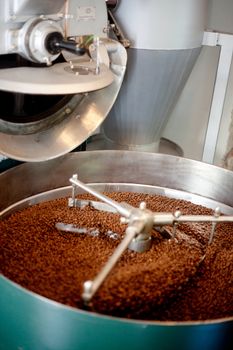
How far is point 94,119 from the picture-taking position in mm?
1264

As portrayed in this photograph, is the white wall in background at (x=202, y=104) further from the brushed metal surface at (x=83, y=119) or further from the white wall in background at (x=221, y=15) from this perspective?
the brushed metal surface at (x=83, y=119)

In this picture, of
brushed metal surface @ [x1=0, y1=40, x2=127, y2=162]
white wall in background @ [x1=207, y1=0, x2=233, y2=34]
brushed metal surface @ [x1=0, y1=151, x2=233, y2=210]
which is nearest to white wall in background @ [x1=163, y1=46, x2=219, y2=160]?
white wall in background @ [x1=207, y1=0, x2=233, y2=34]

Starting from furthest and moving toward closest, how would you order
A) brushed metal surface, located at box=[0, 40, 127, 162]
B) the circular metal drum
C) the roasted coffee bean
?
brushed metal surface, located at box=[0, 40, 127, 162] < the roasted coffee bean < the circular metal drum

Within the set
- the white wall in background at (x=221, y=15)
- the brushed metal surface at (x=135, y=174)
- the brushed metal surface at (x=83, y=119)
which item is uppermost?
the white wall in background at (x=221, y=15)

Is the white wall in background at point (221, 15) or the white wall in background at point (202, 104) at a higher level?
the white wall in background at point (221, 15)

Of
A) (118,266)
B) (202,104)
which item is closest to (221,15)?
(202,104)

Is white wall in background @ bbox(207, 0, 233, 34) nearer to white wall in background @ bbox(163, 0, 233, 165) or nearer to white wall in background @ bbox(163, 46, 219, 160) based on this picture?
white wall in background @ bbox(163, 0, 233, 165)

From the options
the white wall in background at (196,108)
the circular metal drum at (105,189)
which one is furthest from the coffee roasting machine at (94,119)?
the white wall in background at (196,108)

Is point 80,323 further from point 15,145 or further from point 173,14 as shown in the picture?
point 173,14

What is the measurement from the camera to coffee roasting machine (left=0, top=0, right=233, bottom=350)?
2.67ft

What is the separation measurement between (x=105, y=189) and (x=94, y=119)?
28 centimetres

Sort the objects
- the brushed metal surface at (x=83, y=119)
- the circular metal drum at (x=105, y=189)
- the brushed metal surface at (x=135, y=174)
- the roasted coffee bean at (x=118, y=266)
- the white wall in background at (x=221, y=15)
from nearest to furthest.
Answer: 1. the circular metal drum at (x=105, y=189)
2. the roasted coffee bean at (x=118, y=266)
3. the brushed metal surface at (x=83, y=119)
4. the brushed metal surface at (x=135, y=174)
5. the white wall in background at (x=221, y=15)

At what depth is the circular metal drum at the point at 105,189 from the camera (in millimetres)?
786

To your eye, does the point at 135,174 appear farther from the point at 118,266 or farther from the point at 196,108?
the point at 196,108
